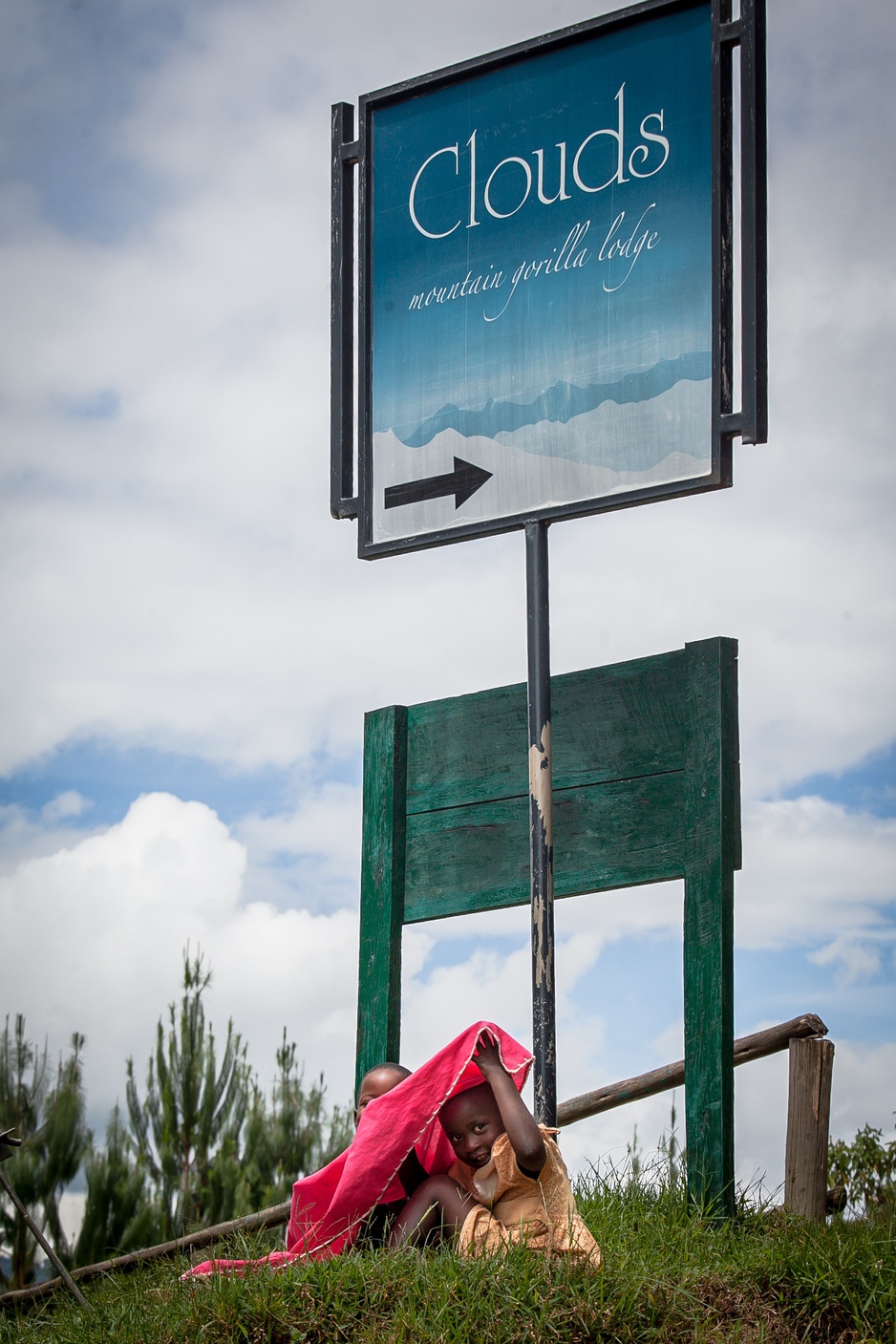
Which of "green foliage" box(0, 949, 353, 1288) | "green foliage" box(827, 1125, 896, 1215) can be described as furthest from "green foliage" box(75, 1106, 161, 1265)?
"green foliage" box(827, 1125, 896, 1215)

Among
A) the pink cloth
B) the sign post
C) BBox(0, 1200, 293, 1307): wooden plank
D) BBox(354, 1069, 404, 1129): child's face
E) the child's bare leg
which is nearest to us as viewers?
the child's bare leg

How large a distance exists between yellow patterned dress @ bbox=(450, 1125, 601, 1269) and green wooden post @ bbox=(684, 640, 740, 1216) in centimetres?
90

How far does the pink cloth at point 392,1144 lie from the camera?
4305 millimetres

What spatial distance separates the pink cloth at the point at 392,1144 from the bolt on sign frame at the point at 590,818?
3.01 feet

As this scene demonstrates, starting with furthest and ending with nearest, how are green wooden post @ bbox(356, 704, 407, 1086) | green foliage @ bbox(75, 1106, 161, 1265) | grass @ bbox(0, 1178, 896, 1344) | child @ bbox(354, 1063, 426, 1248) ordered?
green foliage @ bbox(75, 1106, 161, 1265) < green wooden post @ bbox(356, 704, 407, 1086) < child @ bbox(354, 1063, 426, 1248) < grass @ bbox(0, 1178, 896, 1344)

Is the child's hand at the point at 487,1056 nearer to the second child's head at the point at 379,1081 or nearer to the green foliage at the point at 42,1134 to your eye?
the second child's head at the point at 379,1081

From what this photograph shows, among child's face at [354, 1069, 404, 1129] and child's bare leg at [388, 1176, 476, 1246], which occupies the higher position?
child's face at [354, 1069, 404, 1129]

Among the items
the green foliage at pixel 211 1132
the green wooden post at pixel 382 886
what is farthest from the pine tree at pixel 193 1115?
the green wooden post at pixel 382 886

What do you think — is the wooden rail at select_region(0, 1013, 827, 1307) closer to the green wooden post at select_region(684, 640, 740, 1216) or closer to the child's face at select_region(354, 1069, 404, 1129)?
the green wooden post at select_region(684, 640, 740, 1216)

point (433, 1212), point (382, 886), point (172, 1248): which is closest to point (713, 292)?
point (382, 886)

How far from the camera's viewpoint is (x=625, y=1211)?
4.83m

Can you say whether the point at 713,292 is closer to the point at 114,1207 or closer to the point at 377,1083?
the point at 377,1083

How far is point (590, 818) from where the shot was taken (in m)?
5.46

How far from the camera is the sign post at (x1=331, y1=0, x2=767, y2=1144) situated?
17.2 ft
